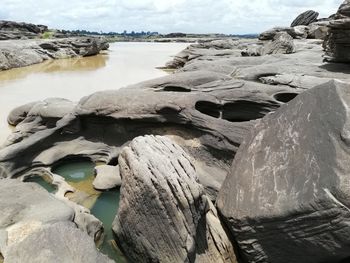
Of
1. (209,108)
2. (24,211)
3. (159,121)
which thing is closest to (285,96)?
(209,108)

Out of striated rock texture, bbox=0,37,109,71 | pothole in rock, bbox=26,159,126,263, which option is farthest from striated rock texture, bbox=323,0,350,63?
Answer: striated rock texture, bbox=0,37,109,71

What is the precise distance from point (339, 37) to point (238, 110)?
121 inches

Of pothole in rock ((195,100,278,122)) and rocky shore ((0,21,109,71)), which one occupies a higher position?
pothole in rock ((195,100,278,122))

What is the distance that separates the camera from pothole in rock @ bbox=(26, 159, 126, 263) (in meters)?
4.72

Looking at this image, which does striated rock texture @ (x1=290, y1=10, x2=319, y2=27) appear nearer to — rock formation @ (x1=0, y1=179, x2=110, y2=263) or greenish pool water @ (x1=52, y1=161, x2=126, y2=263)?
greenish pool water @ (x1=52, y1=161, x2=126, y2=263)

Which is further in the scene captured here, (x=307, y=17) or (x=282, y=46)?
(x=307, y=17)

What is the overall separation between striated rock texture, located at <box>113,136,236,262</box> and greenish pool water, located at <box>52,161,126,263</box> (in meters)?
0.22

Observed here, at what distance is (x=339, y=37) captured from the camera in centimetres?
871

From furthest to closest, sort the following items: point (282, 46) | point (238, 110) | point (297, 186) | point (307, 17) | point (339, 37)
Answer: point (307, 17)
point (282, 46)
point (339, 37)
point (238, 110)
point (297, 186)

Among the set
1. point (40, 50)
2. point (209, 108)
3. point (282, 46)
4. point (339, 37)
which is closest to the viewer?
point (209, 108)

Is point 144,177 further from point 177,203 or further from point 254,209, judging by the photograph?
point 254,209

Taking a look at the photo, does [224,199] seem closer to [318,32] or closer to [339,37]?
[339,37]

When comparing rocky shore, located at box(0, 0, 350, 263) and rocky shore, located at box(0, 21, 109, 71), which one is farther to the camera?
rocky shore, located at box(0, 21, 109, 71)

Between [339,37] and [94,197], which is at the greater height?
[339,37]
